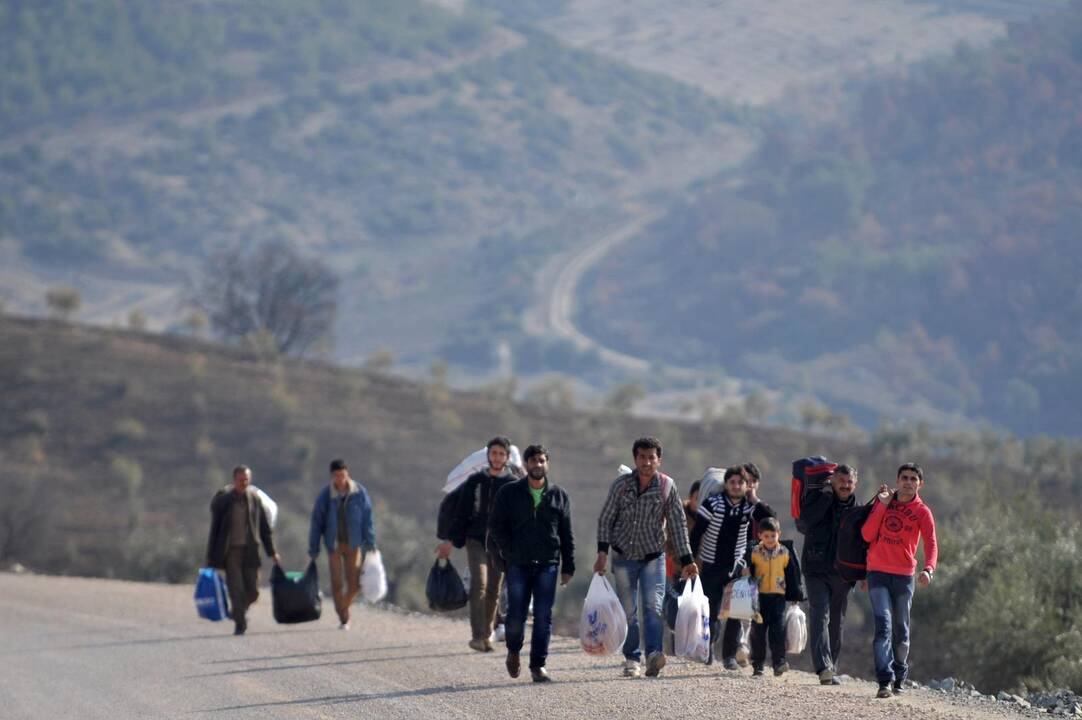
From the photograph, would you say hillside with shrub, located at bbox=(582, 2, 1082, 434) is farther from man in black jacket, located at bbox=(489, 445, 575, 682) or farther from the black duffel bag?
man in black jacket, located at bbox=(489, 445, 575, 682)

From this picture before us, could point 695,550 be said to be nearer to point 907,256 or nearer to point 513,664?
point 513,664

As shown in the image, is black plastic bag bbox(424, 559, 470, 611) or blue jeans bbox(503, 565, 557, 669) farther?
black plastic bag bbox(424, 559, 470, 611)

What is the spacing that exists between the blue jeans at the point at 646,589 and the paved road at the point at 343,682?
36cm

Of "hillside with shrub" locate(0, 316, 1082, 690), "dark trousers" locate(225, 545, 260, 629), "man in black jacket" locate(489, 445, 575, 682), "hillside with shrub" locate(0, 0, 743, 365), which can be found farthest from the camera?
"hillside with shrub" locate(0, 0, 743, 365)

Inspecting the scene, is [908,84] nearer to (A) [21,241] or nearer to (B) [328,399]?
(A) [21,241]

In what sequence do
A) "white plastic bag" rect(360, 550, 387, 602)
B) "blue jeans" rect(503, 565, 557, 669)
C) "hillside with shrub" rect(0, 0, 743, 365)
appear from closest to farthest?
"blue jeans" rect(503, 565, 557, 669) < "white plastic bag" rect(360, 550, 387, 602) < "hillside with shrub" rect(0, 0, 743, 365)

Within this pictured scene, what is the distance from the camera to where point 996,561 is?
17969 mm

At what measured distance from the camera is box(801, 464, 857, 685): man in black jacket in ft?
39.4

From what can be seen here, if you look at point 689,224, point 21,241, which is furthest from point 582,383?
point 21,241

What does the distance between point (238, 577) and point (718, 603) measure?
5163 mm

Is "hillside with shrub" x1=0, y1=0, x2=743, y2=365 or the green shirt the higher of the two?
"hillside with shrub" x1=0, y1=0, x2=743, y2=365

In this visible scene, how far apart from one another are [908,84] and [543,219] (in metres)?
36.3

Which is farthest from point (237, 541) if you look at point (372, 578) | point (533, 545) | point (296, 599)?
point (533, 545)

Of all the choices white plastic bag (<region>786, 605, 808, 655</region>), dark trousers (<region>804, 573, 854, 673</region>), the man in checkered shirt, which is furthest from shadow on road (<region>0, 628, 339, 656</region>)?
dark trousers (<region>804, 573, 854, 673</region>)
